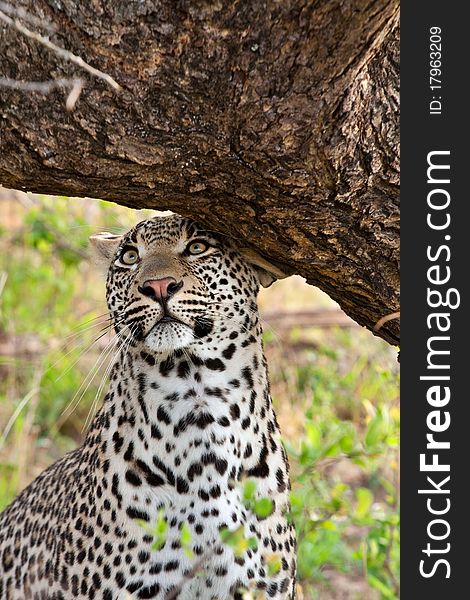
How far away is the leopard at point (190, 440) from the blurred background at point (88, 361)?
2582 millimetres

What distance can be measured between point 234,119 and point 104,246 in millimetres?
1751

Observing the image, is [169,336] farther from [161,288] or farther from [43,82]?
[43,82]

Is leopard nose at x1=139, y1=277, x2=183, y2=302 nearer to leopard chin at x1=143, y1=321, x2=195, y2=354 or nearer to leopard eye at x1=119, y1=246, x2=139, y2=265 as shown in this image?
leopard chin at x1=143, y1=321, x2=195, y2=354

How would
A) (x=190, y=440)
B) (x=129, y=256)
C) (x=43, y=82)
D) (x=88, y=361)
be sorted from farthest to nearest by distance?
(x=88, y=361) → (x=129, y=256) → (x=190, y=440) → (x=43, y=82)

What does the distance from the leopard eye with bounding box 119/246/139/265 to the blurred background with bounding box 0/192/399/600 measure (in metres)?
2.95

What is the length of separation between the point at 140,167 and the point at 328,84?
0.83 meters

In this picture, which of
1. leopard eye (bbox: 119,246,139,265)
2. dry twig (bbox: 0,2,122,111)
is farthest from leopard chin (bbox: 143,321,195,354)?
dry twig (bbox: 0,2,122,111)

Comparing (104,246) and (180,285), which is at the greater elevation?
(104,246)

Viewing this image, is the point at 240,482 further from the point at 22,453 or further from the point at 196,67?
the point at 22,453

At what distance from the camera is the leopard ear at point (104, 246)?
5.82 metres

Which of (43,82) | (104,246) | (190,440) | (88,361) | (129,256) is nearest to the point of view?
(43,82)

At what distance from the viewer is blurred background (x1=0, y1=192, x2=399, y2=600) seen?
28.2ft

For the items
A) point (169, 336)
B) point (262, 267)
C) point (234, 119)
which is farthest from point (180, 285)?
point (234, 119)

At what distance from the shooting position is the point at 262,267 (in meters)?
5.43
